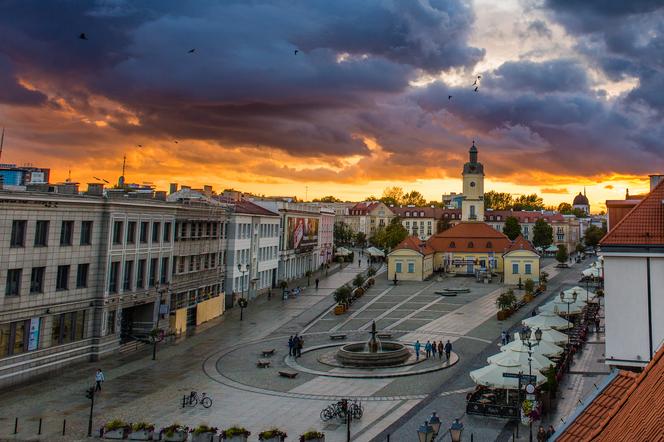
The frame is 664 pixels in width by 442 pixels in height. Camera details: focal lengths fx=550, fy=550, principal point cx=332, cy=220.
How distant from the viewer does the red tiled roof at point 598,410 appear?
9.79 metres

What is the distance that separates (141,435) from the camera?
71.8ft

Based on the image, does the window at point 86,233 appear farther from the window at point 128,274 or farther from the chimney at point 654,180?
the chimney at point 654,180

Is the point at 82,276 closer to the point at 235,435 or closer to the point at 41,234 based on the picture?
the point at 41,234

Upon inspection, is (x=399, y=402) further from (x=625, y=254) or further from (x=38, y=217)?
(x=38, y=217)

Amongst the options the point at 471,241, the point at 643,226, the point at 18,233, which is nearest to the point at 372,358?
the point at 643,226

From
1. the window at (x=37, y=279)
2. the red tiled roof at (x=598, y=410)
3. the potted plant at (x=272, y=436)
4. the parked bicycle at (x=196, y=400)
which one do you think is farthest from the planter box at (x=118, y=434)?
the red tiled roof at (x=598, y=410)

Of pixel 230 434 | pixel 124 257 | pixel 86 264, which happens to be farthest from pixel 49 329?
pixel 230 434

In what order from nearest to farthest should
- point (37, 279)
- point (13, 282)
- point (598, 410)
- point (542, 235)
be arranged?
point (598, 410)
point (13, 282)
point (37, 279)
point (542, 235)

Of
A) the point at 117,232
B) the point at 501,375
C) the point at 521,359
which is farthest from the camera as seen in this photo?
the point at 117,232

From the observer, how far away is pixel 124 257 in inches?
1601

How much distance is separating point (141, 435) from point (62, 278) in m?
17.8

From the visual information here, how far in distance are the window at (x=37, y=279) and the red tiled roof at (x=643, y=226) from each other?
3120cm

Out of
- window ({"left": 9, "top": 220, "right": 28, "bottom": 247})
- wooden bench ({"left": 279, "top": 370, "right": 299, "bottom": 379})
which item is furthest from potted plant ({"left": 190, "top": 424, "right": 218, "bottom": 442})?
window ({"left": 9, "top": 220, "right": 28, "bottom": 247})

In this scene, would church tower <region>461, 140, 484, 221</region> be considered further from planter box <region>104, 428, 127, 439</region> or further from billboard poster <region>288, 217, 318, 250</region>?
planter box <region>104, 428, 127, 439</region>
